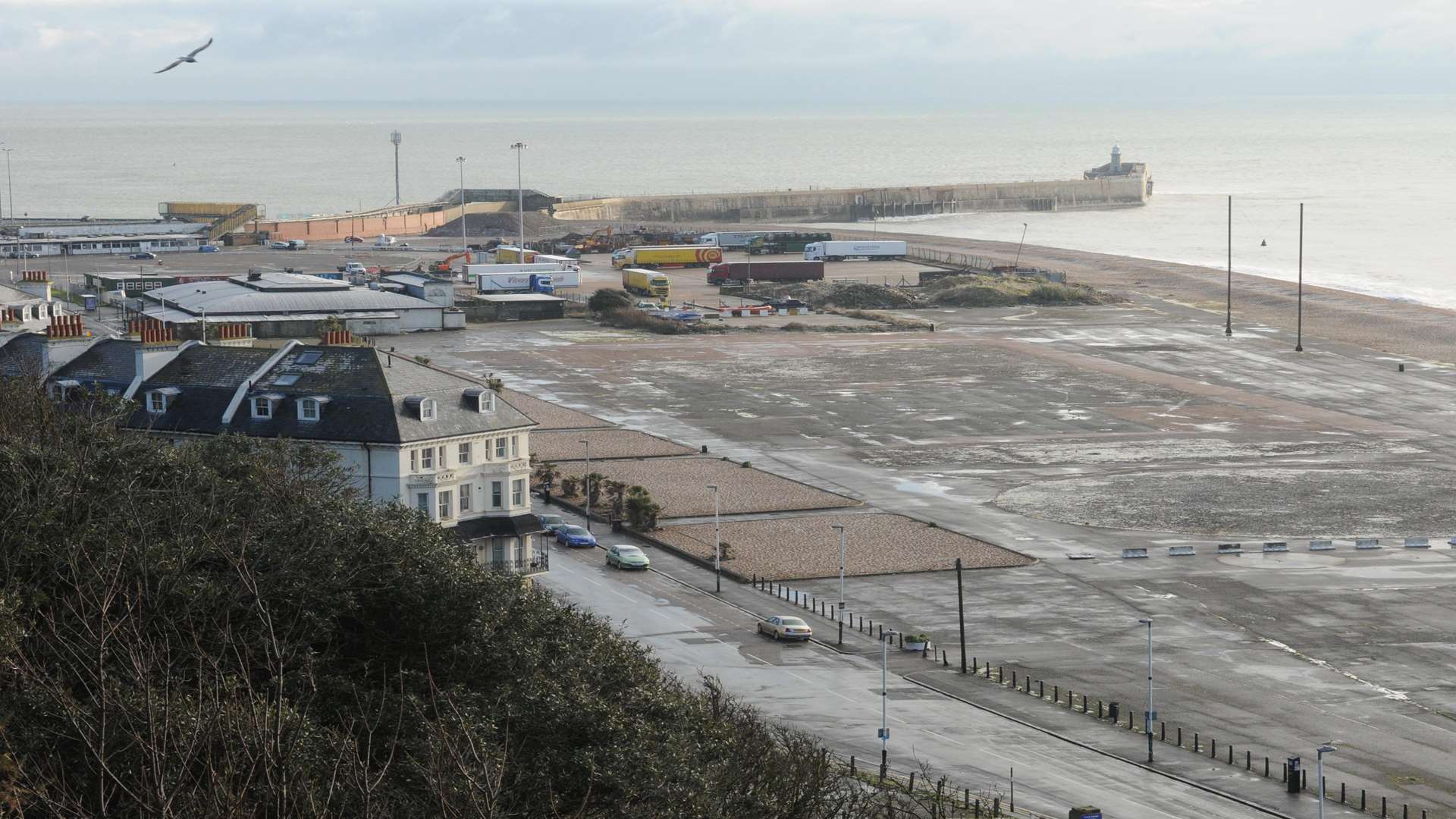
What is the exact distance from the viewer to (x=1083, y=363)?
356ft

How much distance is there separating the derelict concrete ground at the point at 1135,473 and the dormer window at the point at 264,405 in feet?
60.5

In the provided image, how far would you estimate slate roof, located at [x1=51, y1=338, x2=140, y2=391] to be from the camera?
58.2 m

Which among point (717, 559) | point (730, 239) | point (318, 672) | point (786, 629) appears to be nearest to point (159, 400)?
point (717, 559)

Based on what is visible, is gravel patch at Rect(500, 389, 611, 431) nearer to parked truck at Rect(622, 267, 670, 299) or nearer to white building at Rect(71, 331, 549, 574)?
white building at Rect(71, 331, 549, 574)

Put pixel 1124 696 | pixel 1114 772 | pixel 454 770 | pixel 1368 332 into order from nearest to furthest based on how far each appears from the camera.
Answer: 1. pixel 454 770
2. pixel 1114 772
3. pixel 1124 696
4. pixel 1368 332

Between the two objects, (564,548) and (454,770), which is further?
(564,548)

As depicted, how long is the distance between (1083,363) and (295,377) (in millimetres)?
63366

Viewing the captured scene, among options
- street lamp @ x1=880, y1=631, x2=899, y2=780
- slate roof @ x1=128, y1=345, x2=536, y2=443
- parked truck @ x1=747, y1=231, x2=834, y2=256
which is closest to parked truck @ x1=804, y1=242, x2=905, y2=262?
parked truck @ x1=747, y1=231, x2=834, y2=256

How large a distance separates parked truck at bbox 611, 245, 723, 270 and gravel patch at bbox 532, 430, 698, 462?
276 ft

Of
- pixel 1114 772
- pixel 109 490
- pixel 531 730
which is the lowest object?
pixel 1114 772

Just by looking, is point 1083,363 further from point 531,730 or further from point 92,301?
point 531,730

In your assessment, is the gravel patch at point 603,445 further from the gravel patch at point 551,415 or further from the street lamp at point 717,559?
the street lamp at point 717,559

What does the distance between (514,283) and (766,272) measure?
22.6 meters

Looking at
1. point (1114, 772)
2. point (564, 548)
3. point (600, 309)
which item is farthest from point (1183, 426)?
point (600, 309)
